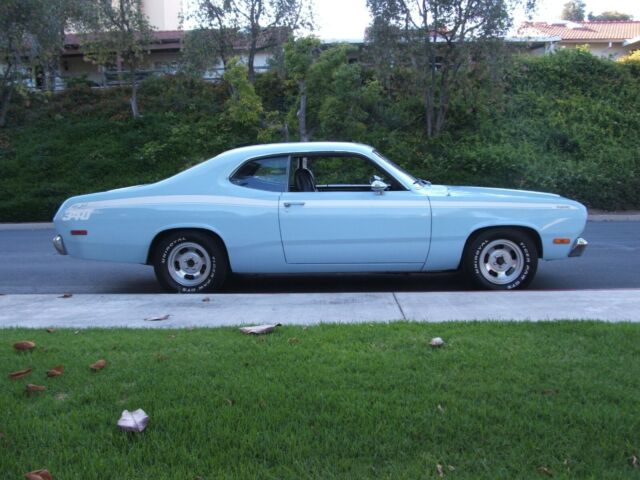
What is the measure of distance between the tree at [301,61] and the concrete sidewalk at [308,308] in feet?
46.3

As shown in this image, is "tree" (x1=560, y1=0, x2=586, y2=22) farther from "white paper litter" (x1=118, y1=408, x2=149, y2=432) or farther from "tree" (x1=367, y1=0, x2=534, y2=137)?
"white paper litter" (x1=118, y1=408, x2=149, y2=432)

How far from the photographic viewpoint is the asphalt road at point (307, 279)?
25.7 feet

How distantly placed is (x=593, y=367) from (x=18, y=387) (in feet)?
11.5

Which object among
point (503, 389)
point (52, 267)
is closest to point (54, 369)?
point (503, 389)

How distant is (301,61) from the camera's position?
64.6ft

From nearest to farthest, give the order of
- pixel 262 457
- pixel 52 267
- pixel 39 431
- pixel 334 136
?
1. pixel 262 457
2. pixel 39 431
3. pixel 52 267
4. pixel 334 136

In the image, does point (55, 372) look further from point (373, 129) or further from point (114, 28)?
point (114, 28)

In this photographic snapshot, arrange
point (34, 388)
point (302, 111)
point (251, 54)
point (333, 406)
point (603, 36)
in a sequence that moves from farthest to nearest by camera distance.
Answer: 1. point (603, 36)
2. point (251, 54)
3. point (302, 111)
4. point (34, 388)
5. point (333, 406)

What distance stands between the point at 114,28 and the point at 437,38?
1066cm

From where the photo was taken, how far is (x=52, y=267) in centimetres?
991

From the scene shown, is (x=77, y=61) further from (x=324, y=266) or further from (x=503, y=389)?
(x=503, y=389)

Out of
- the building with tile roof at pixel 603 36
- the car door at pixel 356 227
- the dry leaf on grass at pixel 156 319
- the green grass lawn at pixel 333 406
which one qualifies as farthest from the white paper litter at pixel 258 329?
the building with tile roof at pixel 603 36

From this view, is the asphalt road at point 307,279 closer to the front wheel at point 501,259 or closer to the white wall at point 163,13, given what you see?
the front wheel at point 501,259

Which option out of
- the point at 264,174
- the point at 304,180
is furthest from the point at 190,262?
the point at 304,180
